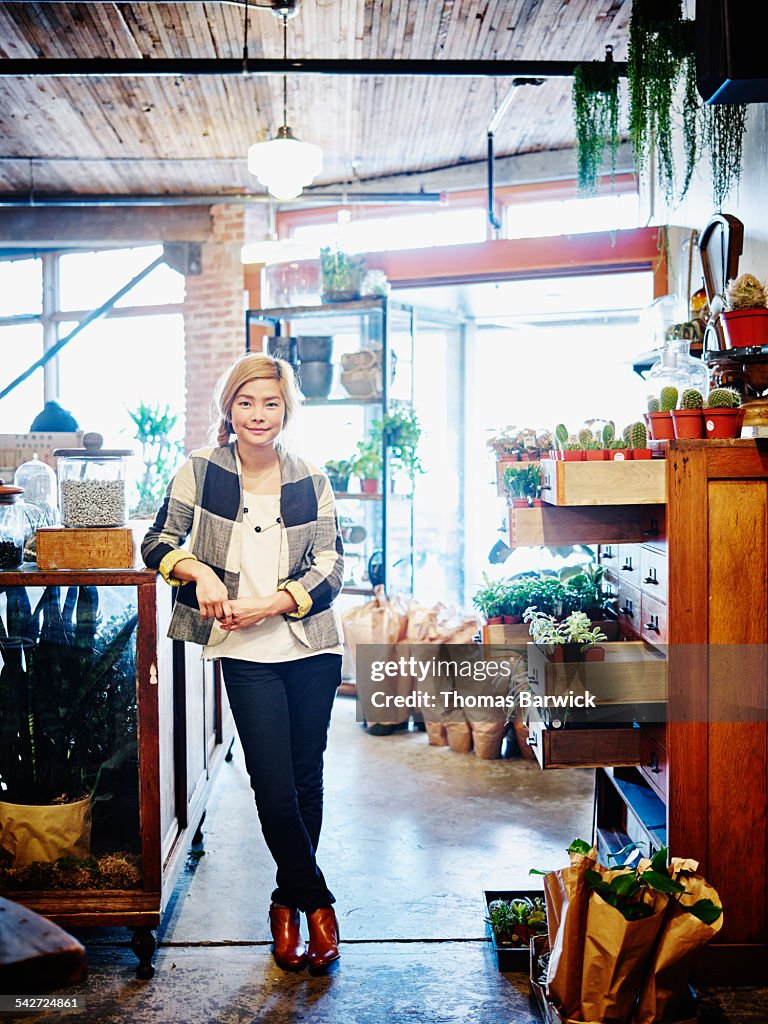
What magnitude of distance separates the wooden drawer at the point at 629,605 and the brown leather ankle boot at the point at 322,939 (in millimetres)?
1228

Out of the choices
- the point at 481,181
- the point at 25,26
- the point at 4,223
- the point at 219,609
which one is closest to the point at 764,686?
the point at 219,609

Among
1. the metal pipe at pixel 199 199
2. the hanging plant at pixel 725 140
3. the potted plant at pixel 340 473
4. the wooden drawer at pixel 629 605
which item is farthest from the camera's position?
the metal pipe at pixel 199 199

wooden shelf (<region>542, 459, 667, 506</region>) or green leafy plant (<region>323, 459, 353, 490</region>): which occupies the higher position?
green leafy plant (<region>323, 459, 353, 490</region>)

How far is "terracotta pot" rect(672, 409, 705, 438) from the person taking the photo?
239 cm

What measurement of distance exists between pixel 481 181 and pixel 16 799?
5921 mm

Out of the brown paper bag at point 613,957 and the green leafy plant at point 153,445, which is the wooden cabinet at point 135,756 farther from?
Answer: the green leafy plant at point 153,445

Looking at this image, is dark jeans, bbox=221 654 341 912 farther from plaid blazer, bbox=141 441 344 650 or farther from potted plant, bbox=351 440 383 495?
potted plant, bbox=351 440 383 495

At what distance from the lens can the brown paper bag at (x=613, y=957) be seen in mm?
2016

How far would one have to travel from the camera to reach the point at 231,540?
2.56 meters

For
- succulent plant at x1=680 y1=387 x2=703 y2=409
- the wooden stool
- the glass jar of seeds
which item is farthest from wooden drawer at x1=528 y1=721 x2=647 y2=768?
the wooden stool

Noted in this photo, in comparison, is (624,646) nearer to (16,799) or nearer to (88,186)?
(16,799)

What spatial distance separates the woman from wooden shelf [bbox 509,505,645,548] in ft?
1.81

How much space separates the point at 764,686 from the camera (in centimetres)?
237

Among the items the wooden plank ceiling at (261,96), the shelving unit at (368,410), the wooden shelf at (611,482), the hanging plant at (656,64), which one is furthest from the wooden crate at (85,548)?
the wooden plank ceiling at (261,96)
